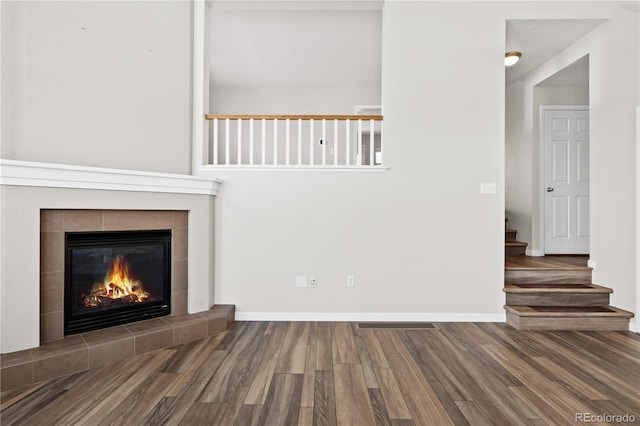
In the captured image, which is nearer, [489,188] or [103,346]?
[103,346]

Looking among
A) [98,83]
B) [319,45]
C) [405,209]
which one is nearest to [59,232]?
[98,83]

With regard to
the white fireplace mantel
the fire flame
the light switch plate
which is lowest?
the fire flame

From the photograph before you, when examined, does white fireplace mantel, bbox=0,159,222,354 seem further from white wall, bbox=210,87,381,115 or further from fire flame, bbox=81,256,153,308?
white wall, bbox=210,87,381,115

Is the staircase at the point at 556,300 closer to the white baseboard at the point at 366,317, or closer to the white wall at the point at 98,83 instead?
the white baseboard at the point at 366,317

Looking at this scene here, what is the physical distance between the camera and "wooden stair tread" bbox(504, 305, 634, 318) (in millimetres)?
2971

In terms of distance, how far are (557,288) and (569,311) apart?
0.28 meters

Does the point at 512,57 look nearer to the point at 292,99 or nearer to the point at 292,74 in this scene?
the point at 292,74

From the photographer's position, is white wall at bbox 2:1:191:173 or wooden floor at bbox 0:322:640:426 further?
white wall at bbox 2:1:191:173

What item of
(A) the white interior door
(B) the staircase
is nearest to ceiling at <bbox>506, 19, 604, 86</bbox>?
(A) the white interior door

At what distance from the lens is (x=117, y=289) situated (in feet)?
8.80

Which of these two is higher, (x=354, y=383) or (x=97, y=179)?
(x=97, y=179)

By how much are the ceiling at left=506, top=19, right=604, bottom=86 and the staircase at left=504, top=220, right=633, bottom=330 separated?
2480mm

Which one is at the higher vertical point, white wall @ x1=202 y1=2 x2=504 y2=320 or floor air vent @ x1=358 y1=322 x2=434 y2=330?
white wall @ x1=202 y1=2 x2=504 y2=320

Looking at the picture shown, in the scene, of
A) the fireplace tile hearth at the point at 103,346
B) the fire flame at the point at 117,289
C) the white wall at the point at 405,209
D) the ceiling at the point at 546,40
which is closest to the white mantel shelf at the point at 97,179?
the white wall at the point at 405,209
